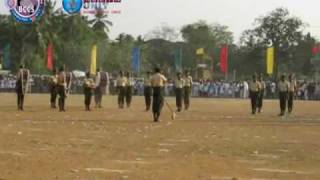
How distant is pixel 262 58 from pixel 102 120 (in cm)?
6850

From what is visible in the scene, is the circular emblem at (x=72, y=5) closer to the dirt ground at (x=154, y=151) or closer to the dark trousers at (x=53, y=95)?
the dark trousers at (x=53, y=95)

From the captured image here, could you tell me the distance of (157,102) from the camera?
22.6 meters

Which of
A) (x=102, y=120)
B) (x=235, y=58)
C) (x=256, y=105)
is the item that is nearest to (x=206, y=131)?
(x=102, y=120)

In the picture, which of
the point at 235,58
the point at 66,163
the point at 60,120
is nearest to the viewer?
the point at 66,163

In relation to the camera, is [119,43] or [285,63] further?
[119,43]

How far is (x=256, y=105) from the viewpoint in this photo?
31.0m

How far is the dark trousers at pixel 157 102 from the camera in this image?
22.5 meters

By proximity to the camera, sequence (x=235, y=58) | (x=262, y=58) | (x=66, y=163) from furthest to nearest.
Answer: (x=235, y=58) → (x=262, y=58) → (x=66, y=163)

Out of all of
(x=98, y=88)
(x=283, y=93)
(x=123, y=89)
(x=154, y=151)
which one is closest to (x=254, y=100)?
(x=283, y=93)

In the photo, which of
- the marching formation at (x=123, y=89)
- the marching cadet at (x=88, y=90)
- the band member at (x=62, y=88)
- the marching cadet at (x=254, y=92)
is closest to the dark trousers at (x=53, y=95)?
the marching formation at (x=123, y=89)

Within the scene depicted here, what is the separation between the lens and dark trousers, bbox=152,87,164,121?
22.5m

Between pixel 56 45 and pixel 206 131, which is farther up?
pixel 56 45

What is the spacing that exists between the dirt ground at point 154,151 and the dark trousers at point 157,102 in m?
1.40

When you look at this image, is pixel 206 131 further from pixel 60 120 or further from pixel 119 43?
pixel 119 43
